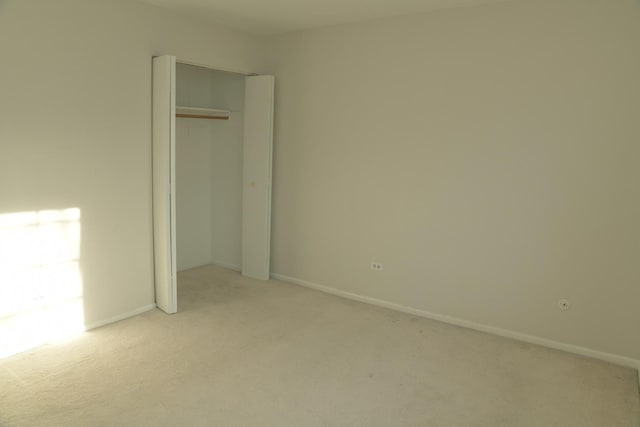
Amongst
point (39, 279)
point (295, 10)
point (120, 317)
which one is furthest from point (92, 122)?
point (295, 10)

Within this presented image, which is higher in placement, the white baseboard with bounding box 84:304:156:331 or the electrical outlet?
the electrical outlet

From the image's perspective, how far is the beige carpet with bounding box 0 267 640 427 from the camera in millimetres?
2674

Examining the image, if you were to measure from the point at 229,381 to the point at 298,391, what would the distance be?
1.55 ft

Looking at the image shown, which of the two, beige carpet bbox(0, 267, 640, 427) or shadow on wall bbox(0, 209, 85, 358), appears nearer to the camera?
beige carpet bbox(0, 267, 640, 427)

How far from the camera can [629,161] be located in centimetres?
328

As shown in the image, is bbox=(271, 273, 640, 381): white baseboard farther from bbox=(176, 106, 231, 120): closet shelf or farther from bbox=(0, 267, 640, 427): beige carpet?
bbox=(176, 106, 231, 120): closet shelf

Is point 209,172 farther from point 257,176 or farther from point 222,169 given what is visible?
point 257,176

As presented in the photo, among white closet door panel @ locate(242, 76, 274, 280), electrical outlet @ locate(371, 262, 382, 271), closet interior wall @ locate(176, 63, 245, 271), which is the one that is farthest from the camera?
closet interior wall @ locate(176, 63, 245, 271)

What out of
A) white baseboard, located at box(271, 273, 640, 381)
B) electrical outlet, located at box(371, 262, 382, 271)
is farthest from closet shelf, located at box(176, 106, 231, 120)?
electrical outlet, located at box(371, 262, 382, 271)

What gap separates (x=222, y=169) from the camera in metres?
5.57

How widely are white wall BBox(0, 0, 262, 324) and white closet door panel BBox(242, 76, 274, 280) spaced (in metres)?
0.70

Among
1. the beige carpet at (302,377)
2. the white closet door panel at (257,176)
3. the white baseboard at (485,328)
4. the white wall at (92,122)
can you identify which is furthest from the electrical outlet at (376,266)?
the white wall at (92,122)

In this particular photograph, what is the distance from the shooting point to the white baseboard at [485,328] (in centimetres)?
346

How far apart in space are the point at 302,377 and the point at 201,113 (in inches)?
134
